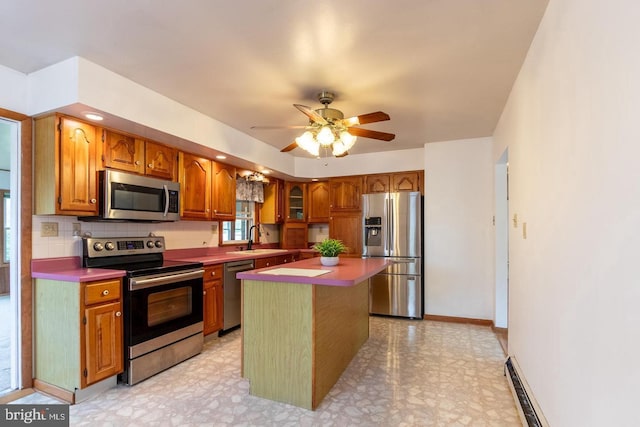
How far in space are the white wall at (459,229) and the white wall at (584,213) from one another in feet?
7.09

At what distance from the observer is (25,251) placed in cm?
251

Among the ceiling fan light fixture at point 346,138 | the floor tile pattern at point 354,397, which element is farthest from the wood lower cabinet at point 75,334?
the ceiling fan light fixture at point 346,138

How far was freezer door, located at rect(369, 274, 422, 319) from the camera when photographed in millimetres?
4503

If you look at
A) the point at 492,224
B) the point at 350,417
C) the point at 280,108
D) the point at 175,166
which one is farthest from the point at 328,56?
the point at 492,224

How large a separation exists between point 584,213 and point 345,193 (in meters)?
4.10

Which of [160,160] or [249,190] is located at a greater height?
[160,160]

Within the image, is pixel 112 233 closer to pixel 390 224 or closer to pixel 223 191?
pixel 223 191

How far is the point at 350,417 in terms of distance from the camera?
85.1 inches

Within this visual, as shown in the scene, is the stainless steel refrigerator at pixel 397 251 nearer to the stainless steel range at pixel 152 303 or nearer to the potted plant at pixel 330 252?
the potted plant at pixel 330 252

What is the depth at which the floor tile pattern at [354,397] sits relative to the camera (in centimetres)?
214

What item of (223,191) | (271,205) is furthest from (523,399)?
(271,205)

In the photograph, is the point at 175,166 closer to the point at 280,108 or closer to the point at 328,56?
the point at 280,108

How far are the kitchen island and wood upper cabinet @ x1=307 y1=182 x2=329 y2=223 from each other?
10.0 feet

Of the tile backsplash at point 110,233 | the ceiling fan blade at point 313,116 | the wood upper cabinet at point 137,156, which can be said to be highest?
the ceiling fan blade at point 313,116
